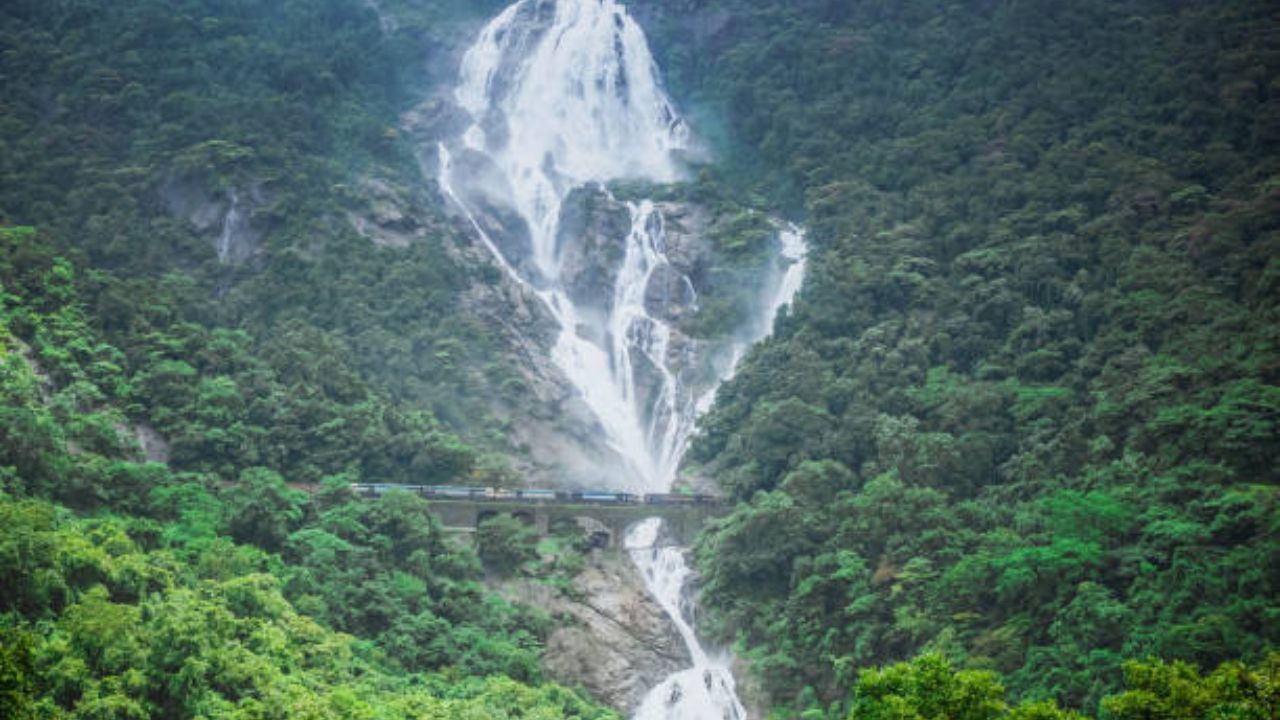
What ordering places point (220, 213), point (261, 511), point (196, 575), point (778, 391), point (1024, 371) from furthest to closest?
point (220, 213) < point (778, 391) < point (1024, 371) < point (261, 511) < point (196, 575)

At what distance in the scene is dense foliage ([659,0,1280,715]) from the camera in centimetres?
3231

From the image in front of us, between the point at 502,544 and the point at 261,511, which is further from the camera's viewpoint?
the point at 502,544

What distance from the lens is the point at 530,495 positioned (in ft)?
149

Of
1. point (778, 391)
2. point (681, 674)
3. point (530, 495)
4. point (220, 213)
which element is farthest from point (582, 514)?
point (220, 213)

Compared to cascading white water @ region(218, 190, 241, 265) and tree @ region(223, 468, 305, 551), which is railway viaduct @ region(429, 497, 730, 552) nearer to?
tree @ region(223, 468, 305, 551)

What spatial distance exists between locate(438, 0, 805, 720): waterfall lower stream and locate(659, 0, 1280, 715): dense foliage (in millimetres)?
3488

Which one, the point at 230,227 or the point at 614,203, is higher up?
the point at 614,203

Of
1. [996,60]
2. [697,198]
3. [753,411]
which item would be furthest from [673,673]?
[996,60]

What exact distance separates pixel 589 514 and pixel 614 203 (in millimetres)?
26987

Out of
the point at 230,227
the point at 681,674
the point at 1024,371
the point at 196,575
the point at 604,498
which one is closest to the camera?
the point at 196,575

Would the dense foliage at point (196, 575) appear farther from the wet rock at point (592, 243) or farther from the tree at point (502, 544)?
the wet rock at point (592, 243)

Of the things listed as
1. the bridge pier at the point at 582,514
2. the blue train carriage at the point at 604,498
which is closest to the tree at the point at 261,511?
the bridge pier at the point at 582,514

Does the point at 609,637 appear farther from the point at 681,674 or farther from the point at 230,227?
the point at 230,227

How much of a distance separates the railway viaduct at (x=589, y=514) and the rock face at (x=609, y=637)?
63.5 inches
